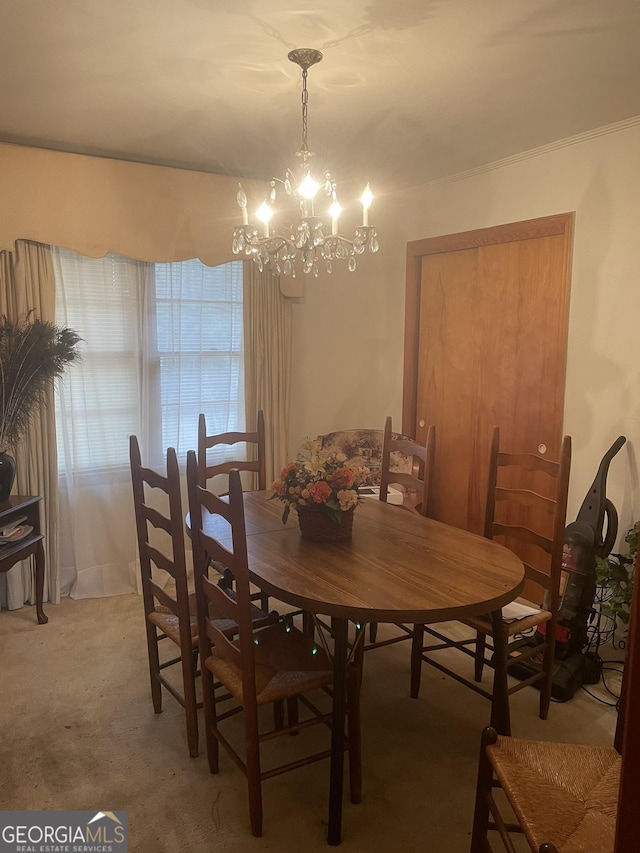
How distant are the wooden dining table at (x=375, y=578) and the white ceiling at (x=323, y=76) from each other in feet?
5.92

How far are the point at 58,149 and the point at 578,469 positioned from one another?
3.34 m

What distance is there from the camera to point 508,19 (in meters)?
1.97

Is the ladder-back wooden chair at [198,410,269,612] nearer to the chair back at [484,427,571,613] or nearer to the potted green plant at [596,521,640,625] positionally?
the chair back at [484,427,571,613]

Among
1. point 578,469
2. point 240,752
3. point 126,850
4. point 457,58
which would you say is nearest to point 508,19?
point 457,58

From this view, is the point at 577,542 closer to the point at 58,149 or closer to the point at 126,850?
the point at 126,850

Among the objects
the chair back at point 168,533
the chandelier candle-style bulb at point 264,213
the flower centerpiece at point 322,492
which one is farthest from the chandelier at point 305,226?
the chair back at point 168,533

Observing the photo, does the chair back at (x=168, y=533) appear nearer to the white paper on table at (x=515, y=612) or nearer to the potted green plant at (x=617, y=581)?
the white paper on table at (x=515, y=612)

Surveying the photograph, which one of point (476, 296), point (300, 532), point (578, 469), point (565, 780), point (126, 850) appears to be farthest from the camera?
point (476, 296)

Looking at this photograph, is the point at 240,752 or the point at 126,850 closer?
the point at 126,850

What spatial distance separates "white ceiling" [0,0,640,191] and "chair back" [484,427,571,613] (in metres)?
1.42

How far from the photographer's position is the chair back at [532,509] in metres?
2.40

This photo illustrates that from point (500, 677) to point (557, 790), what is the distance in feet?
2.39

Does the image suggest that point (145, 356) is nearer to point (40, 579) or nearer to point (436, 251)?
point (40, 579)

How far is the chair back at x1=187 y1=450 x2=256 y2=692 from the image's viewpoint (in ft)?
5.83
